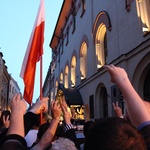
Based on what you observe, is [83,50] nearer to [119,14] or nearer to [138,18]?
[119,14]

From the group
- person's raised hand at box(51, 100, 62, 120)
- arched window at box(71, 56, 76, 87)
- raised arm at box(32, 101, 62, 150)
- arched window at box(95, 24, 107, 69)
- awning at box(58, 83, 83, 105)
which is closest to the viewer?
raised arm at box(32, 101, 62, 150)

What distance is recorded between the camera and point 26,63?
17.2 ft

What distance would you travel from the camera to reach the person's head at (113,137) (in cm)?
105

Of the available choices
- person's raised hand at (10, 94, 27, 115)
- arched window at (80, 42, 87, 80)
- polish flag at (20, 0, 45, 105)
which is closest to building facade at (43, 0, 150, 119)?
arched window at (80, 42, 87, 80)

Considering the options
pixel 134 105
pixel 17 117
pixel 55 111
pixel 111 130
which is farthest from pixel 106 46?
pixel 111 130

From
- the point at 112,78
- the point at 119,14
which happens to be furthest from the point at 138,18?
the point at 112,78

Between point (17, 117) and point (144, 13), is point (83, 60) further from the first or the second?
point (17, 117)

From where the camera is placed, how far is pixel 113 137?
106 cm

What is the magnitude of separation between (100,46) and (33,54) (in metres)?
8.57

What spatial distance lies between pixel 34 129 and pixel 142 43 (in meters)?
6.16

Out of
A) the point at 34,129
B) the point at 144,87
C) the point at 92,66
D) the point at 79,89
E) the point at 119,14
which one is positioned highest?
the point at 119,14

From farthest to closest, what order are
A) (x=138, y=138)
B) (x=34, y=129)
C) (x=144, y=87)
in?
(x=144, y=87)
(x=34, y=129)
(x=138, y=138)

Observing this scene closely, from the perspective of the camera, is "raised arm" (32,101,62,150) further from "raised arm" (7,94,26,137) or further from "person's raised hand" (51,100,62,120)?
"raised arm" (7,94,26,137)

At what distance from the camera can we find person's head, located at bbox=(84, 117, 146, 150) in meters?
1.05
